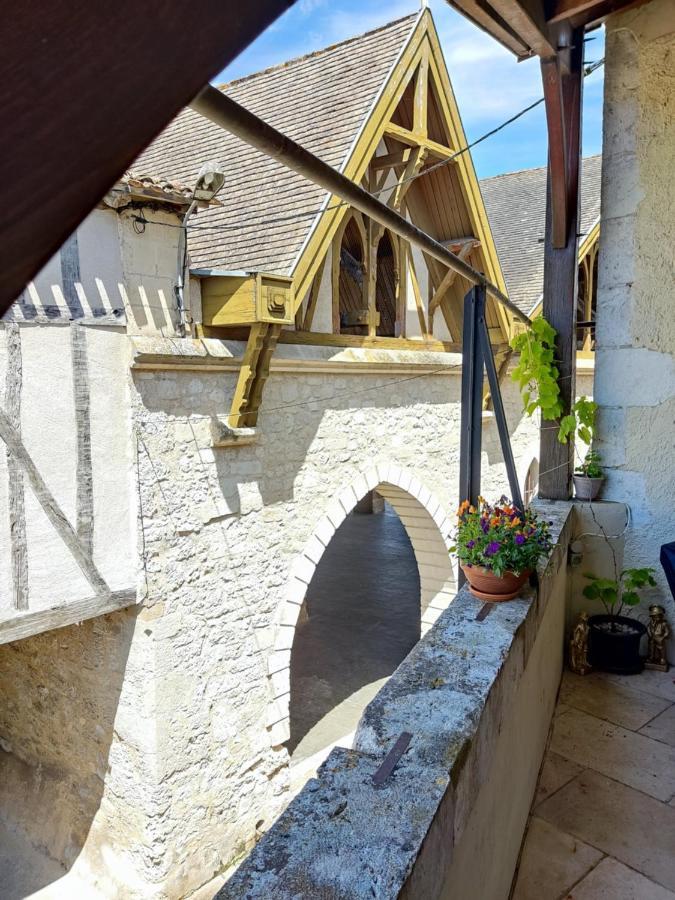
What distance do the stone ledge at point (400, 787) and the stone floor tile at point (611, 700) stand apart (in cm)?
115

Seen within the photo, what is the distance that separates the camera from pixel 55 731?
215 inches

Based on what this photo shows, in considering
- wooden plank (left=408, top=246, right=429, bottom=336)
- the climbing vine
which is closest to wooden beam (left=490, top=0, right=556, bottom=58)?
the climbing vine

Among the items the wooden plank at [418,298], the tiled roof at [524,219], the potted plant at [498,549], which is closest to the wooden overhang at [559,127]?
the potted plant at [498,549]

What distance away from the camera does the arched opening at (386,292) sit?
733 cm

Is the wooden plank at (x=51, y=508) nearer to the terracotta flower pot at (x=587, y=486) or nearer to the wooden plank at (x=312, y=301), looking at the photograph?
the wooden plank at (x=312, y=301)

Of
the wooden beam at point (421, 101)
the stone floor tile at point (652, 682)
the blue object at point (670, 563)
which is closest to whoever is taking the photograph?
the blue object at point (670, 563)

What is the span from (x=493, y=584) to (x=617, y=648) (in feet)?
4.44

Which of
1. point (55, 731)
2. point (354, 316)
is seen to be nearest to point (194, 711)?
point (55, 731)

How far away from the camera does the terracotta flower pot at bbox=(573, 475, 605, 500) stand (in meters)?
3.57

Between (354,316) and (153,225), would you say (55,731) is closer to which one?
(153,225)

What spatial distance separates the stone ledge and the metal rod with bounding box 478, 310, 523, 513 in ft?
3.37

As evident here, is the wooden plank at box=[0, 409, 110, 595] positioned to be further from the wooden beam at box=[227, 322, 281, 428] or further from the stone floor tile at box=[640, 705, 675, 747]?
the stone floor tile at box=[640, 705, 675, 747]

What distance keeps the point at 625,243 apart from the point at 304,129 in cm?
359

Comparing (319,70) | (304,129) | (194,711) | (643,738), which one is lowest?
(194,711)
